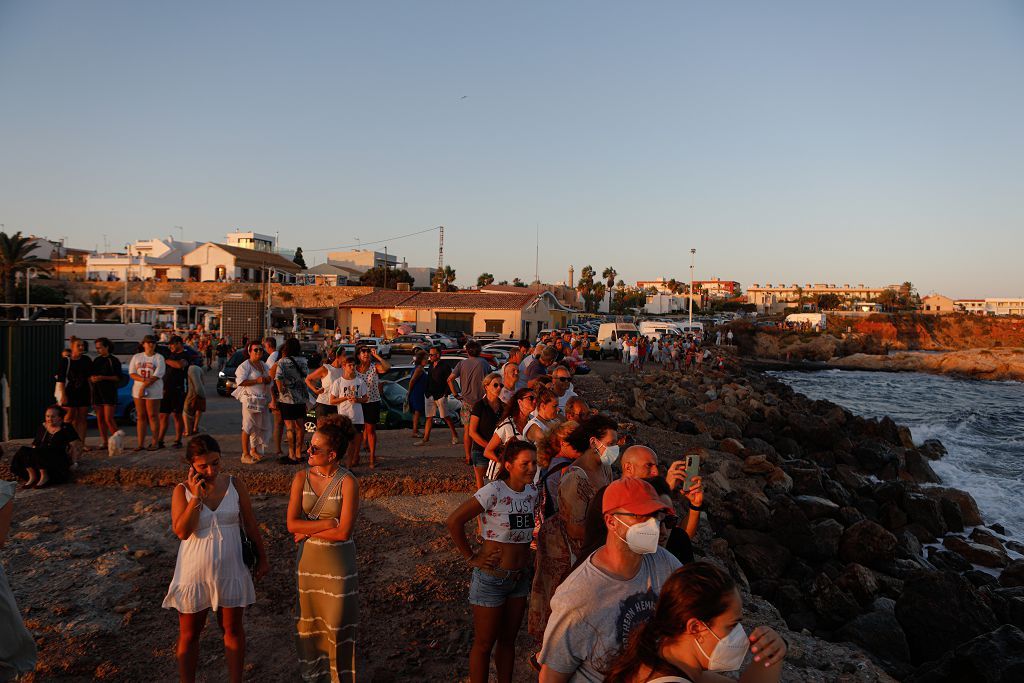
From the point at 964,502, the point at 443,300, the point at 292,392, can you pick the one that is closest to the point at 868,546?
the point at 964,502

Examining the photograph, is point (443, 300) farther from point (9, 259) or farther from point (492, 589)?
point (492, 589)

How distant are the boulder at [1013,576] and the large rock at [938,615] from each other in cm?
310

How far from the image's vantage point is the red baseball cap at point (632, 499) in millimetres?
2660

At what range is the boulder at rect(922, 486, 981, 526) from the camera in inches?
548

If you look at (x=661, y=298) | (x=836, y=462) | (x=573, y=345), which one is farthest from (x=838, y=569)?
(x=661, y=298)

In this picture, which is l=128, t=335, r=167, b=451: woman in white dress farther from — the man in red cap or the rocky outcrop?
the rocky outcrop

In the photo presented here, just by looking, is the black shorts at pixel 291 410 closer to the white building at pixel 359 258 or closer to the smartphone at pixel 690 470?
the smartphone at pixel 690 470

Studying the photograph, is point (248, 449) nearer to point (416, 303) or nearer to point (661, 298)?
point (416, 303)

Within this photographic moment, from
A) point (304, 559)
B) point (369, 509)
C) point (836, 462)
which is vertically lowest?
point (836, 462)

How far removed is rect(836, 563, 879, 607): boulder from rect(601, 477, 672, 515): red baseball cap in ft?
24.4

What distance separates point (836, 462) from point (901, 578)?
9533mm

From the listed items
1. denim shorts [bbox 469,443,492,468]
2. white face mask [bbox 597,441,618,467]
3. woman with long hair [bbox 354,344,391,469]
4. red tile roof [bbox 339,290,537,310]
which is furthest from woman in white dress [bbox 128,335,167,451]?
red tile roof [bbox 339,290,537,310]

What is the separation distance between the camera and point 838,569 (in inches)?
368

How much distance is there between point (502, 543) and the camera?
13.4 ft
